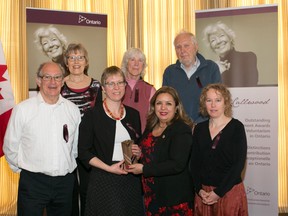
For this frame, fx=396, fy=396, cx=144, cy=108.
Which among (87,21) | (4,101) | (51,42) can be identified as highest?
(87,21)

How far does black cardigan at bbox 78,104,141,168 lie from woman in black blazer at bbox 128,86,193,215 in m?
0.21

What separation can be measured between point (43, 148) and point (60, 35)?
191 cm

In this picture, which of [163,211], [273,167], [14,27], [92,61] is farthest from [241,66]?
[14,27]

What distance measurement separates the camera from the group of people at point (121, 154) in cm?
270

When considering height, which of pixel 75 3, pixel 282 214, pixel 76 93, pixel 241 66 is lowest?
pixel 282 214

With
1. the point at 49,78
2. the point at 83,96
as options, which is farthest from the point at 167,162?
the point at 83,96

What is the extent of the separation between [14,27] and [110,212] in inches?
128

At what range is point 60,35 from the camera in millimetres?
4336

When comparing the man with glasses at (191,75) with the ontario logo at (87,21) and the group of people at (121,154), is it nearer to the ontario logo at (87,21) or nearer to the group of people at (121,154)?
the group of people at (121,154)

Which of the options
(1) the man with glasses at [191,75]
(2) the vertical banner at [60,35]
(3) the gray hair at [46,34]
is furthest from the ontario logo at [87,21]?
(1) the man with glasses at [191,75]

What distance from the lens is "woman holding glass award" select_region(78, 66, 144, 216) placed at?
8.84ft

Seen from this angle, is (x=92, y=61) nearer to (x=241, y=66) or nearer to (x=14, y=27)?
(x=14, y=27)

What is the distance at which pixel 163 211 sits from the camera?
270cm

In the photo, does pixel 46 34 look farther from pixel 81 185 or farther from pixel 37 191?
pixel 37 191
